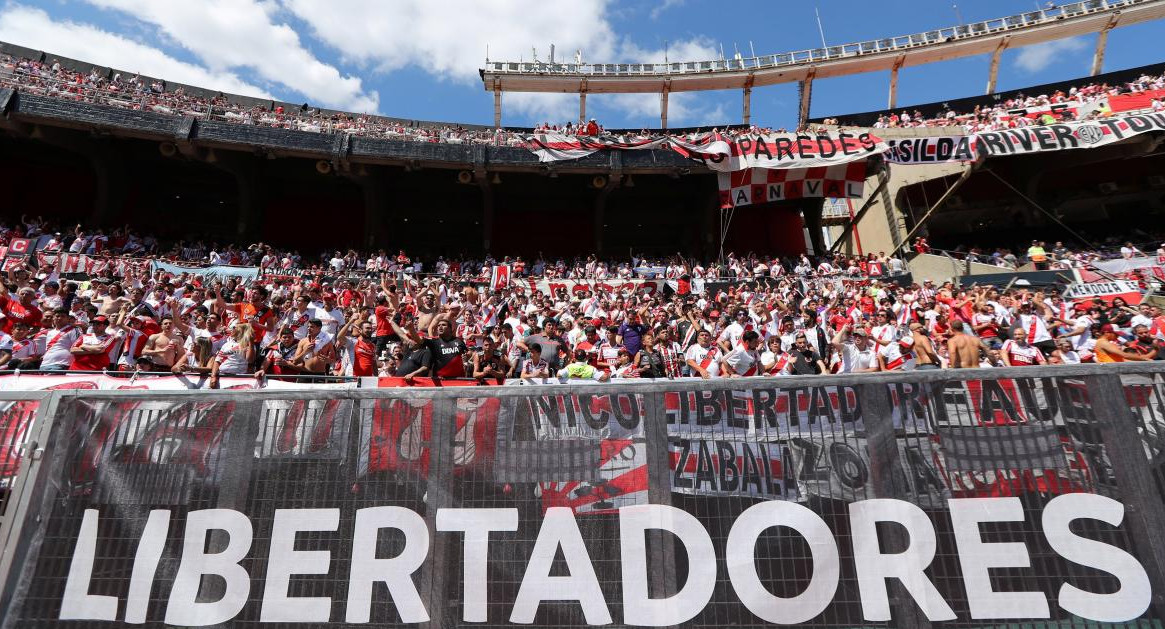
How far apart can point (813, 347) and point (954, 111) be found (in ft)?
102

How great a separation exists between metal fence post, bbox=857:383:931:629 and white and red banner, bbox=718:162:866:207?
62.9ft

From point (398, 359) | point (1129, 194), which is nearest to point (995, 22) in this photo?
point (1129, 194)

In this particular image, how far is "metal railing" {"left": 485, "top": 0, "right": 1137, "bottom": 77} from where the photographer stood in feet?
98.9

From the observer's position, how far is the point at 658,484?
2752mm

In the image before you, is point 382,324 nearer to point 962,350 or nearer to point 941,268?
point 962,350

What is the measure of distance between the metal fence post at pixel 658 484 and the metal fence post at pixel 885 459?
3.40 ft

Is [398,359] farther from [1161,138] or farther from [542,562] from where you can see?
[1161,138]

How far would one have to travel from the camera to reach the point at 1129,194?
85.5 ft

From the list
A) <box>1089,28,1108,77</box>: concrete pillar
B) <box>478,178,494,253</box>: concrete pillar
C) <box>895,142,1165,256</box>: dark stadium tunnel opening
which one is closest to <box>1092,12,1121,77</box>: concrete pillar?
<box>1089,28,1108,77</box>: concrete pillar

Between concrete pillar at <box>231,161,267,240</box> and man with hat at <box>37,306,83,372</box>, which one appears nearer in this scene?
man with hat at <box>37,306,83,372</box>

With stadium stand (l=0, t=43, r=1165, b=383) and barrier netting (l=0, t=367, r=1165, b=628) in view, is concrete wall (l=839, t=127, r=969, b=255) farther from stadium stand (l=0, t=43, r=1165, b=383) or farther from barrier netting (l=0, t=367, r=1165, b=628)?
barrier netting (l=0, t=367, r=1165, b=628)

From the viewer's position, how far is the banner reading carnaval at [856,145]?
66.5 ft

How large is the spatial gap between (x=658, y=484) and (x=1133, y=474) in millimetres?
2269

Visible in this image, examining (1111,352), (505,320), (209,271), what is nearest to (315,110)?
(209,271)
